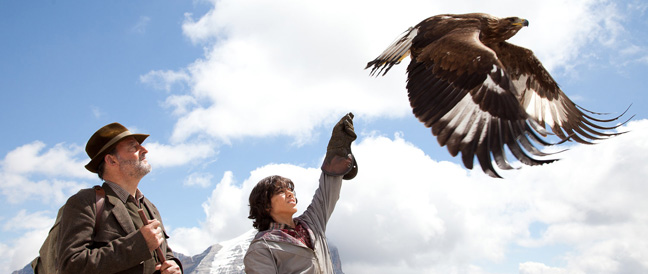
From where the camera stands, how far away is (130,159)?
9.25 ft

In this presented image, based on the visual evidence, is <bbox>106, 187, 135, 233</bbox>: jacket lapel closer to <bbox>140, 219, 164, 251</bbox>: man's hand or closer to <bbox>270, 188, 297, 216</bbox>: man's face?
<bbox>140, 219, 164, 251</bbox>: man's hand

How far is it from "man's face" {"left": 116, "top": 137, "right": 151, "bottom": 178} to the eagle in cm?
185

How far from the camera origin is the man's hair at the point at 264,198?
118 inches

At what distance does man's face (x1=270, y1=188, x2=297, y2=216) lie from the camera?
2954 mm

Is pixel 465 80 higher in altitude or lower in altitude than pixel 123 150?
higher

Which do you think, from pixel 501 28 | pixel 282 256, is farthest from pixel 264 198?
pixel 501 28

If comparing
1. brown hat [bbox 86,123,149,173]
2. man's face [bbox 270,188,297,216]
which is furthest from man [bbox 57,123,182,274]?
man's face [bbox 270,188,297,216]

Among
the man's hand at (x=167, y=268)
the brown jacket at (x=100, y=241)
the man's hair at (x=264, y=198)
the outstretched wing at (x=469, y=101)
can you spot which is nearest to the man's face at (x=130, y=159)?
the brown jacket at (x=100, y=241)

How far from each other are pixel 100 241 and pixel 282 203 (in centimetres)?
100

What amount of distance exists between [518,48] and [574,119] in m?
0.92

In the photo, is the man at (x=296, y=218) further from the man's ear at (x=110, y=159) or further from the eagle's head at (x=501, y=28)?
the eagle's head at (x=501, y=28)

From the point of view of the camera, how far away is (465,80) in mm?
3705

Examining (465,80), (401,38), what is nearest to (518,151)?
(465,80)

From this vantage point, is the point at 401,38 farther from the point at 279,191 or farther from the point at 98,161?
the point at 98,161
